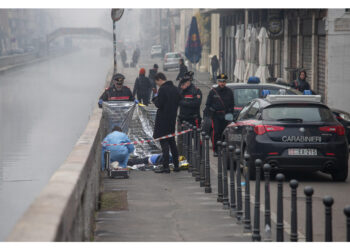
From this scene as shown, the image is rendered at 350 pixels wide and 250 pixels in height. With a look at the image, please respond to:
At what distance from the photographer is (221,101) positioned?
15.8 m

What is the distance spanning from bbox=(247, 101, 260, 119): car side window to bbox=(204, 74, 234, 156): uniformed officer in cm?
198

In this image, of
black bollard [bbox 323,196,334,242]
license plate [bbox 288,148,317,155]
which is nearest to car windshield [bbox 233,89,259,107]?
license plate [bbox 288,148,317,155]

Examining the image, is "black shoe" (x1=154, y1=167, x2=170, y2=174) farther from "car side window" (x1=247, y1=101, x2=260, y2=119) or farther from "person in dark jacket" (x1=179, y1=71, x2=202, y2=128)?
"person in dark jacket" (x1=179, y1=71, x2=202, y2=128)

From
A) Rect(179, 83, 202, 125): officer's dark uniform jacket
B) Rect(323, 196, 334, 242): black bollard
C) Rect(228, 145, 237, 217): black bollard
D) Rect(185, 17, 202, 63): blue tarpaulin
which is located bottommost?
Rect(228, 145, 237, 217): black bollard

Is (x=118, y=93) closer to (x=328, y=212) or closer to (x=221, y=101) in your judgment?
(x=221, y=101)

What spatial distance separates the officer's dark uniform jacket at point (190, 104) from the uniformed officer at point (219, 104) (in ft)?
0.76

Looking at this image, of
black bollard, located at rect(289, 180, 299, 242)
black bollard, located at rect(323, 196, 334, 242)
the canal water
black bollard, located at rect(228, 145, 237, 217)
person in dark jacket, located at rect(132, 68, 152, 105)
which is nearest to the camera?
black bollard, located at rect(323, 196, 334, 242)

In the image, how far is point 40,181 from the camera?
18422 mm

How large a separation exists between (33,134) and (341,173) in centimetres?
1836

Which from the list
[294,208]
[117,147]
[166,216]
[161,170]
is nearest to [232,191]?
[166,216]

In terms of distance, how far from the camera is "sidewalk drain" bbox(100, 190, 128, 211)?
33.9ft

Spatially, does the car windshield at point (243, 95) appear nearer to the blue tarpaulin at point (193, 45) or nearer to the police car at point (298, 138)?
the police car at point (298, 138)
